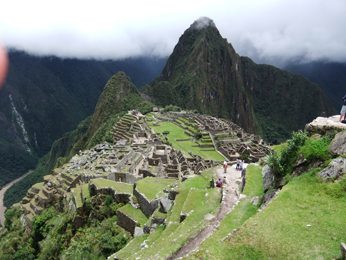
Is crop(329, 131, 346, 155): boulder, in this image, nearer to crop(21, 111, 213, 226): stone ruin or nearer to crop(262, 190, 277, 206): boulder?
crop(262, 190, 277, 206): boulder

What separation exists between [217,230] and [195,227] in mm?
1630

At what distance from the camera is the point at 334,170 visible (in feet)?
52.3

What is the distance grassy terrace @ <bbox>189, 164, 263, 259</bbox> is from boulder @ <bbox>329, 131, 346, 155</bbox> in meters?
3.78

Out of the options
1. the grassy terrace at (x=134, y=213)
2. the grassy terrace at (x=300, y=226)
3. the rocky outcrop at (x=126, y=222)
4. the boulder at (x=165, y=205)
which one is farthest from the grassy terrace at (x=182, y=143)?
the grassy terrace at (x=300, y=226)

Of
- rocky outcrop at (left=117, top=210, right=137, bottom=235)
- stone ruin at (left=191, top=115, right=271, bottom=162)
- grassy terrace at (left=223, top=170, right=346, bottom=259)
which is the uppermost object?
grassy terrace at (left=223, top=170, right=346, bottom=259)

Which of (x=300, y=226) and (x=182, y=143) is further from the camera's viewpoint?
(x=182, y=143)

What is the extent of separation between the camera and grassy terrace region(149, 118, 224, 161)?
74.2 meters

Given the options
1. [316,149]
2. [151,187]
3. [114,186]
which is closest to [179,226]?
[316,149]

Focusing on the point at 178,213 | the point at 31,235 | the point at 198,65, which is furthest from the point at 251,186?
the point at 198,65

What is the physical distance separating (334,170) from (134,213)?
516 inches

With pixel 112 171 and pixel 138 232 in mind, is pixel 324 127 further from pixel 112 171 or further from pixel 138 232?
pixel 112 171

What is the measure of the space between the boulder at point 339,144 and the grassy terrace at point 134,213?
37.7 feet

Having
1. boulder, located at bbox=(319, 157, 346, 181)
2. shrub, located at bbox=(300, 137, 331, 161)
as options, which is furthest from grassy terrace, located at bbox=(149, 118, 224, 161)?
boulder, located at bbox=(319, 157, 346, 181)

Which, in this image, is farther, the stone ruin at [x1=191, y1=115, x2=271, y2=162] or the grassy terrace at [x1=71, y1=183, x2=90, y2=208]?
the stone ruin at [x1=191, y1=115, x2=271, y2=162]
